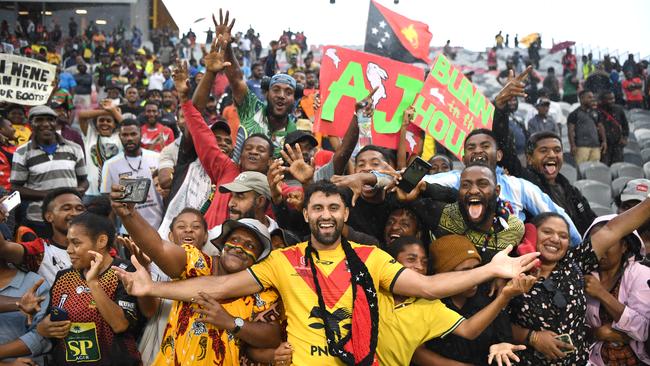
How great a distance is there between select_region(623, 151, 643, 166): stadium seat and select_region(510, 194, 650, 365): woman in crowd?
314 inches

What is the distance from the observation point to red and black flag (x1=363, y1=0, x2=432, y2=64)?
270 inches

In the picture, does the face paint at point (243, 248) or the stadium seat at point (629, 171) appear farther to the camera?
the stadium seat at point (629, 171)

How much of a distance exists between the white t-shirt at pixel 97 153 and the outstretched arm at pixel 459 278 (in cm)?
407

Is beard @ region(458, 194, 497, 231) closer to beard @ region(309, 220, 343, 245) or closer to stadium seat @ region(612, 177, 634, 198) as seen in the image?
beard @ region(309, 220, 343, 245)

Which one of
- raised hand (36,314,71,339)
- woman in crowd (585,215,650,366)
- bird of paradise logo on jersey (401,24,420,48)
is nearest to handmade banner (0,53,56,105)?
bird of paradise logo on jersey (401,24,420,48)

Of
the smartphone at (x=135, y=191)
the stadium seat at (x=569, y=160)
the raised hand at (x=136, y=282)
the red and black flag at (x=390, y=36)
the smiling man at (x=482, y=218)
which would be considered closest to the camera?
the smartphone at (x=135, y=191)

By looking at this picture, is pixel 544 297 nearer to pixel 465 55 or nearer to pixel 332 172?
pixel 332 172

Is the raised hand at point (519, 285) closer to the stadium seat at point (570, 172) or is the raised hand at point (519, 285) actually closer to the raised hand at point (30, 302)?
the raised hand at point (30, 302)

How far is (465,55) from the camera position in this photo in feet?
108

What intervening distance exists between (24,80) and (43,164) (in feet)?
6.88

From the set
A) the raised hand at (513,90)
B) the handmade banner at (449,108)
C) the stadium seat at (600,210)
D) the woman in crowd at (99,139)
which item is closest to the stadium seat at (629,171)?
the stadium seat at (600,210)

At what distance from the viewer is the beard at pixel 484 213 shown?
462 centimetres

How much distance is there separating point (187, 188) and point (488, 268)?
2.44 metres

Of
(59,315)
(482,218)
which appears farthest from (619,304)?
(59,315)
